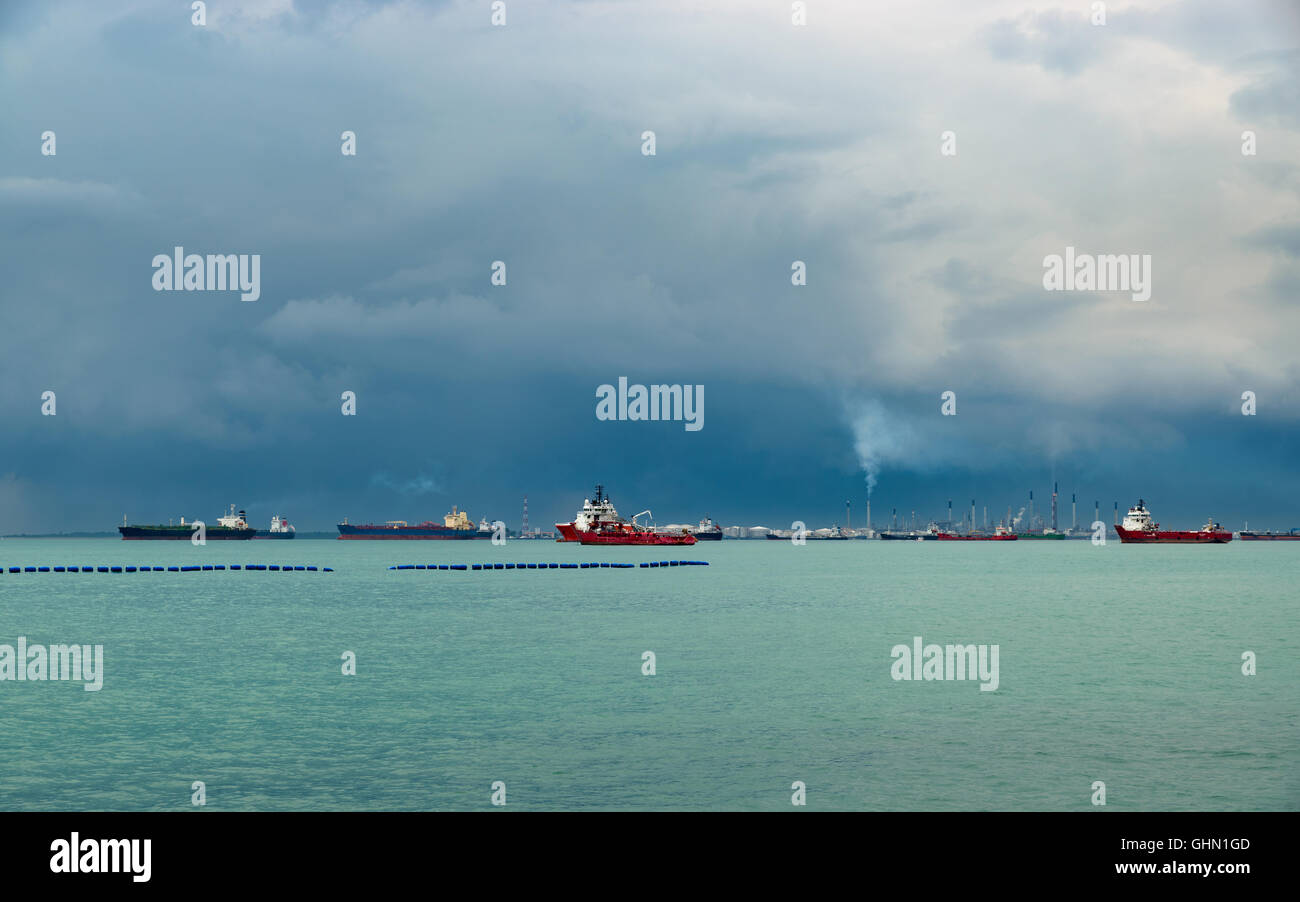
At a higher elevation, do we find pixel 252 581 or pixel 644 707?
pixel 252 581

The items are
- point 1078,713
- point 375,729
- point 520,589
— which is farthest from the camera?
point 520,589

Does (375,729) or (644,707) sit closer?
(375,729)

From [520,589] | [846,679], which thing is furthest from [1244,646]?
[520,589]
